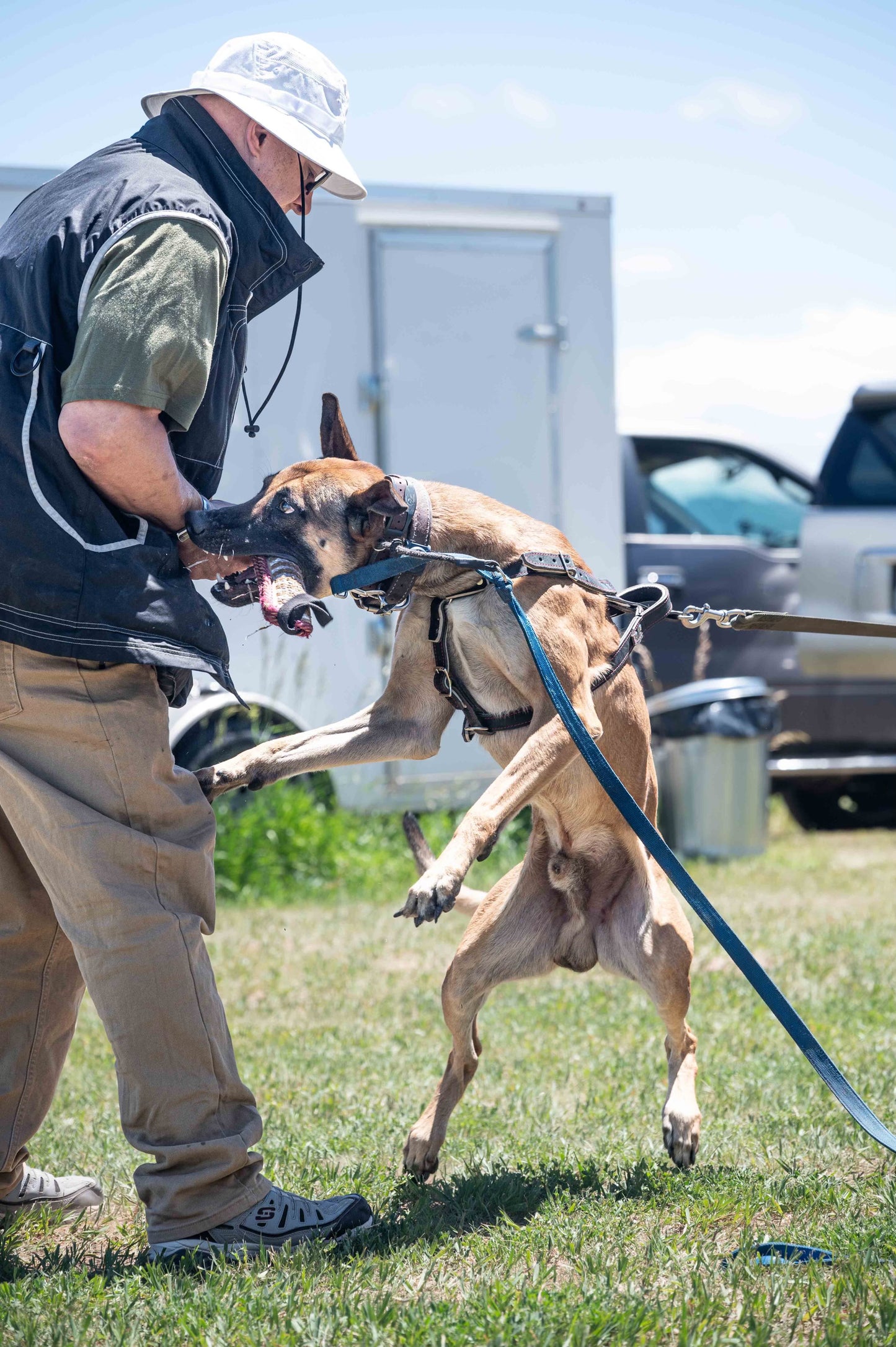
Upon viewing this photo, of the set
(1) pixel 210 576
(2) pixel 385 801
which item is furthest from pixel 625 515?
(1) pixel 210 576

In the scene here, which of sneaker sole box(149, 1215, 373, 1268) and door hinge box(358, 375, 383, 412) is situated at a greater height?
door hinge box(358, 375, 383, 412)

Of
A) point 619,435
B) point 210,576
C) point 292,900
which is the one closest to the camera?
point 210,576

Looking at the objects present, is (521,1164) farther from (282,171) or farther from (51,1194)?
(282,171)

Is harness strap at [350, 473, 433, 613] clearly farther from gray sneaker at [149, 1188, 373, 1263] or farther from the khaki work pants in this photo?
gray sneaker at [149, 1188, 373, 1263]

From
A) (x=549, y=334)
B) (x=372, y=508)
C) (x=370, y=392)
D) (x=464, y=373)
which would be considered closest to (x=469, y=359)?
(x=464, y=373)

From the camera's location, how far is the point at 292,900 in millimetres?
6480

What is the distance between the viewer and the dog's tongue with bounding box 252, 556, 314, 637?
2.45m

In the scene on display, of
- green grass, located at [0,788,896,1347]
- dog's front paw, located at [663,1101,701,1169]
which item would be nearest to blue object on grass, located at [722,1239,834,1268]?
green grass, located at [0,788,896,1347]

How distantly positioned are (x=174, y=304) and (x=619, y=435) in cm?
539

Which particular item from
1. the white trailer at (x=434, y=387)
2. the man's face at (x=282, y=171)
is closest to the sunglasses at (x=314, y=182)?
the man's face at (x=282, y=171)

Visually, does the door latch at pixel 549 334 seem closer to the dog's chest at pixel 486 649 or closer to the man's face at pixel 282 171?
the dog's chest at pixel 486 649

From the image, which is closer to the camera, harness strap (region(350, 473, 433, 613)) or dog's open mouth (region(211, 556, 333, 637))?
dog's open mouth (region(211, 556, 333, 637))

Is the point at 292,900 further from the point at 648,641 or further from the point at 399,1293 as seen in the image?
the point at 399,1293

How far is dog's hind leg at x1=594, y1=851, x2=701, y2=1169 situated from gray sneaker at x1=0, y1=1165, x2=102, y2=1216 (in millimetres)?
1335
